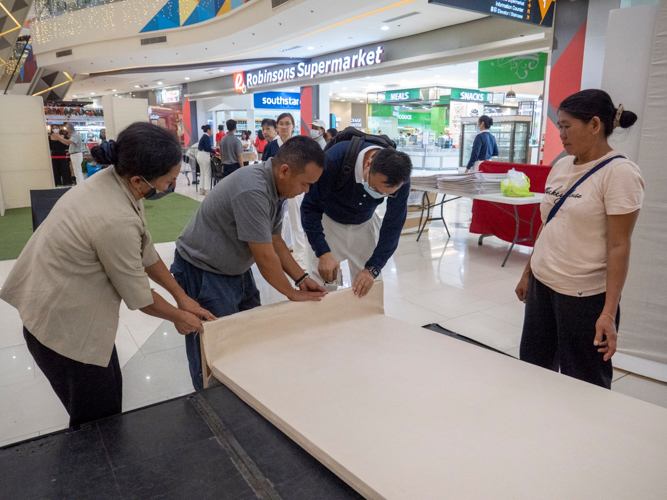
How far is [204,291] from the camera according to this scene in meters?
1.88

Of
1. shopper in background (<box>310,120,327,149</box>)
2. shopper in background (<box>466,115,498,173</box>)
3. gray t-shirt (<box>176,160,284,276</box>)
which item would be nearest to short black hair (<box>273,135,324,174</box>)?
gray t-shirt (<box>176,160,284,276</box>)

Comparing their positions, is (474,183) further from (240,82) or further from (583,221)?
(240,82)

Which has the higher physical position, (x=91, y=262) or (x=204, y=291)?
(x=91, y=262)

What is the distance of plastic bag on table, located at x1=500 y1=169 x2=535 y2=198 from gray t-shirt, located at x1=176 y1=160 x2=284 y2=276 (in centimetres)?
→ 353

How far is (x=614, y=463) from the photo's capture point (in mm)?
1055

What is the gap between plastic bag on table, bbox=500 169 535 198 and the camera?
4.77m

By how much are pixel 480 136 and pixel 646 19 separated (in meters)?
5.09

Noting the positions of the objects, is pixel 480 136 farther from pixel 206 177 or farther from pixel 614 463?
pixel 614 463

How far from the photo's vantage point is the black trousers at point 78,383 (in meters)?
1.42

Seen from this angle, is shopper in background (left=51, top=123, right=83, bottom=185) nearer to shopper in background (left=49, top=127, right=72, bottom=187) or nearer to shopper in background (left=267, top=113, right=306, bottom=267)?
shopper in background (left=49, top=127, right=72, bottom=187)

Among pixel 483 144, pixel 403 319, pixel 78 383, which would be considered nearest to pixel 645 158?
pixel 403 319

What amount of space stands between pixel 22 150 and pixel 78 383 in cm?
880

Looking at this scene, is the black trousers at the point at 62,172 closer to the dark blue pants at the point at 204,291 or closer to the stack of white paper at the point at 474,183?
the stack of white paper at the point at 474,183

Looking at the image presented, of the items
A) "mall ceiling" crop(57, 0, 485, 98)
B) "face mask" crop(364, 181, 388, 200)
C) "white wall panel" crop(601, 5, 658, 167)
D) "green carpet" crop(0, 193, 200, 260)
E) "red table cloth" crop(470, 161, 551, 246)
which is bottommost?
"green carpet" crop(0, 193, 200, 260)
